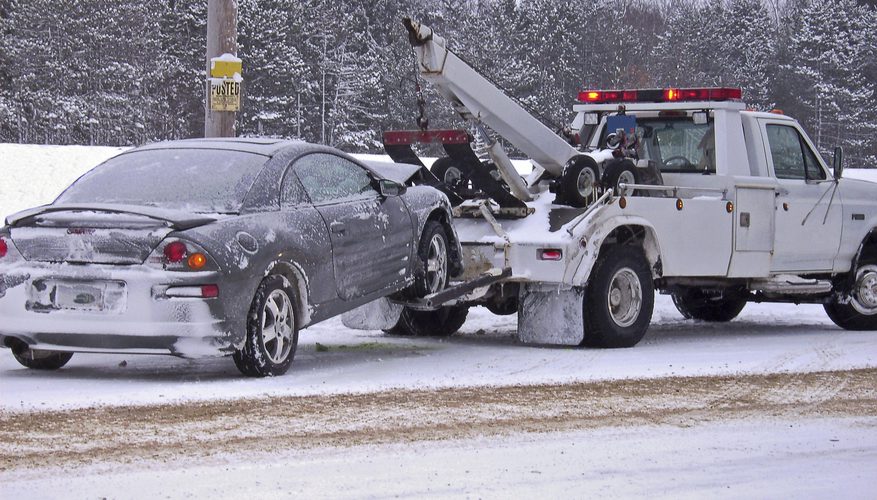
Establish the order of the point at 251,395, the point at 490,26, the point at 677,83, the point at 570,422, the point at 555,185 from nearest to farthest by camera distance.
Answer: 1. the point at 570,422
2. the point at 251,395
3. the point at 555,185
4. the point at 490,26
5. the point at 677,83

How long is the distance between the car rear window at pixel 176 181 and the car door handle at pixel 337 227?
633 mm

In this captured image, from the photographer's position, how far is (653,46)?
291ft

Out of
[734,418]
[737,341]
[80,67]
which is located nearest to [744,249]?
[737,341]

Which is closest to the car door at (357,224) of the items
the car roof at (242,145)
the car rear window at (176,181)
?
the car roof at (242,145)

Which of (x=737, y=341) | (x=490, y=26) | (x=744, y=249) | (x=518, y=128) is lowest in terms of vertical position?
(x=737, y=341)

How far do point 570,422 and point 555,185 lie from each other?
4732mm

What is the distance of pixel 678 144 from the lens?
12.7m

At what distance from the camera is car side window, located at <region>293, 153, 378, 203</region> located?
9.44 meters

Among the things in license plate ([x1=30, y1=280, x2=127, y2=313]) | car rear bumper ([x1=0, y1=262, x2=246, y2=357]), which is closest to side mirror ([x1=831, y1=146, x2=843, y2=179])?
car rear bumper ([x1=0, y1=262, x2=246, y2=357])

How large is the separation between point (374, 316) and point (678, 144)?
3465mm

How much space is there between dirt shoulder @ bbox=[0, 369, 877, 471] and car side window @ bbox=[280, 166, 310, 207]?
5.40 ft

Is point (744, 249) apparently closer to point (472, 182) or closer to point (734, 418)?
point (472, 182)

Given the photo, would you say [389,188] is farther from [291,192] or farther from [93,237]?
[93,237]

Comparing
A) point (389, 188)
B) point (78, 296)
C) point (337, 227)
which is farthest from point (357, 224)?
point (78, 296)
